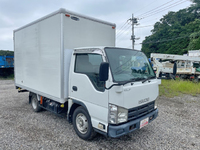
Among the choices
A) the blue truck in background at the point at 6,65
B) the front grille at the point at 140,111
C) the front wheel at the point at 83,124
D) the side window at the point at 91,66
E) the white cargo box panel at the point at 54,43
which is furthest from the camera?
the blue truck in background at the point at 6,65

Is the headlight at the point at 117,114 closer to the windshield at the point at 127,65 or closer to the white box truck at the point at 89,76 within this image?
the white box truck at the point at 89,76

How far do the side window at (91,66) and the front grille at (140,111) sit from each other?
759mm

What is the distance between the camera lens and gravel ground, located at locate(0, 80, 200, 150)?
3.41 m

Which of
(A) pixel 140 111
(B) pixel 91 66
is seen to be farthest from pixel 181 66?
(B) pixel 91 66

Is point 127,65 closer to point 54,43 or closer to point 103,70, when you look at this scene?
point 103,70

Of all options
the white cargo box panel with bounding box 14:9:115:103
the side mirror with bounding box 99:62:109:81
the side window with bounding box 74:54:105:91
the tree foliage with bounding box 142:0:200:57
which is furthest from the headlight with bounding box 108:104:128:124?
the tree foliage with bounding box 142:0:200:57

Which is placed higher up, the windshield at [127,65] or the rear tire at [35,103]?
the windshield at [127,65]

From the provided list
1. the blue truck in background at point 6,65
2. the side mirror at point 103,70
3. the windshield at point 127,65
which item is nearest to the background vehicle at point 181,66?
the windshield at point 127,65

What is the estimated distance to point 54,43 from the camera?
13.0 feet

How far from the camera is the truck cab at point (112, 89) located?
9.43 feet

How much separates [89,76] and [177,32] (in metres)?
35.8

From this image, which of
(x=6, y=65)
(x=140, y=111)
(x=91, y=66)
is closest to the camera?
(x=140, y=111)

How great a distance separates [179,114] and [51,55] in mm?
4931

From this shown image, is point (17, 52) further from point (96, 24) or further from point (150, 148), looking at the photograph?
point (150, 148)
